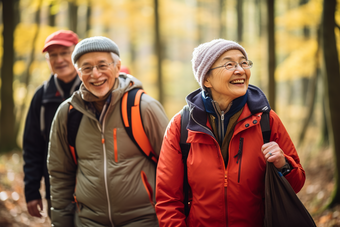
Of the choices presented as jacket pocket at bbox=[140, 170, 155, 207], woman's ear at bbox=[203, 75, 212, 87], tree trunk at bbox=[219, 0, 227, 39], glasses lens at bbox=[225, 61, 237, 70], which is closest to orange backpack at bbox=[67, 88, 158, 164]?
jacket pocket at bbox=[140, 170, 155, 207]

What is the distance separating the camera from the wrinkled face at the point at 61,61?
11.6 ft

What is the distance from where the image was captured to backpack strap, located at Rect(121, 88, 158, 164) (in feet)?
8.55

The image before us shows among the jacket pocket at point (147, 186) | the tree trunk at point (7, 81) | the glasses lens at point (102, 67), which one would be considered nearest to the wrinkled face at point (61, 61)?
the glasses lens at point (102, 67)

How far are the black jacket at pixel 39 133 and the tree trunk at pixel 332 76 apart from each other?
4.37 meters

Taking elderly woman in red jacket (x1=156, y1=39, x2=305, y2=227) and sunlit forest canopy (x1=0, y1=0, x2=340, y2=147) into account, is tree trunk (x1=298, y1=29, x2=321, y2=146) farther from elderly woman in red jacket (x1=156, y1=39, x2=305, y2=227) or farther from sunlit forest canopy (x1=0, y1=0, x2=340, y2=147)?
elderly woman in red jacket (x1=156, y1=39, x2=305, y2=227)

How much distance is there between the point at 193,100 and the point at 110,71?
2.95ft

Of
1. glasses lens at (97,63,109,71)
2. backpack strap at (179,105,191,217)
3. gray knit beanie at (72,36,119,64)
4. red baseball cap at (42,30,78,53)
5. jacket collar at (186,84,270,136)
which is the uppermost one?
red baseball cap at (42,30,78,53)

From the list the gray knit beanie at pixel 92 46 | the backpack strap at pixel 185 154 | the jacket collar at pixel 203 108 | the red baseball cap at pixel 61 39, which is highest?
the red baseball cap at pixel 61 39

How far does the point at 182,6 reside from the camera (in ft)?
56.6

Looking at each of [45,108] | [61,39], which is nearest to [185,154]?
[45,108]

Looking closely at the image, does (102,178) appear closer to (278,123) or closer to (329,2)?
(278,123)

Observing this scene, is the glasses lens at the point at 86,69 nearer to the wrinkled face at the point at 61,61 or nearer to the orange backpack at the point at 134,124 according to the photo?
the orange backpack at the point at 134,124

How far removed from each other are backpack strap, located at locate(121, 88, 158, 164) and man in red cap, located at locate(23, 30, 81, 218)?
1253 mm

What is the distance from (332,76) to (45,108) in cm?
477
